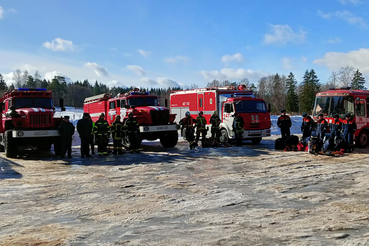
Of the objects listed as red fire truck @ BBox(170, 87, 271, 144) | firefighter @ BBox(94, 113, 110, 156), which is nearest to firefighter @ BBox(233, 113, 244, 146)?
red fire truck @ BBox(170, 87, 271, 144)

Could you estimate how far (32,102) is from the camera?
526 inches

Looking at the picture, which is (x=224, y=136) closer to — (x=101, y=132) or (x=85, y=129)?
(x=101, y=132)

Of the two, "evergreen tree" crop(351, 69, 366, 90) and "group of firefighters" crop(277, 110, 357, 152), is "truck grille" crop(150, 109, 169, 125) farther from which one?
"evergreen tree" crop(351, 69, 366, 90)

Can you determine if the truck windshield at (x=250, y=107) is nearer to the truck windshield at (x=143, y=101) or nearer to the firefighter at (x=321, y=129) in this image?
the firefighter at (x=321, y=129)

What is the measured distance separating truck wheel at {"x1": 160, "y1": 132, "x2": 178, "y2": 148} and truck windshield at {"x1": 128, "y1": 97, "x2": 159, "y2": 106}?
1680mm

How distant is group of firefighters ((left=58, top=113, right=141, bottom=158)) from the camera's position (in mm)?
11695

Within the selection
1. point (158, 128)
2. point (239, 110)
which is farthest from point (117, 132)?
point (239, 110)

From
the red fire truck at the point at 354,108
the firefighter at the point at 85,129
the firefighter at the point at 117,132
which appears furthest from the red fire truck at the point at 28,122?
the red fire truck at the point at 354,108

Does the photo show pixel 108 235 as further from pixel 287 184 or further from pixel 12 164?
pixel 12 164

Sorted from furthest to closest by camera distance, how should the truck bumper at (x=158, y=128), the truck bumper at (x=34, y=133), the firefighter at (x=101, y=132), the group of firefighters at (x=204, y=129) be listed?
the group of firefighters at (x=204, y=129) < the truck bumper at (x=158, y=128) < the firefighter at (x=101, y=132) < the truck bumper at (x=34, y=133)

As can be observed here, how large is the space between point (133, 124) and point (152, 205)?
6962mm

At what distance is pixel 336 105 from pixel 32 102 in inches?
508

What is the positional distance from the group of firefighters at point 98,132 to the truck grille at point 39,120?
1.04 meters

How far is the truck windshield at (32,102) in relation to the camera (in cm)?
1308
